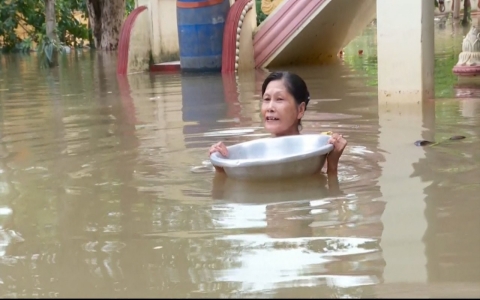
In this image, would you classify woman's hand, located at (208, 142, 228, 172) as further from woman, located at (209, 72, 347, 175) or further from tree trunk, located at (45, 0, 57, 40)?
tree trunk, located at (45, 0, 57, 40)

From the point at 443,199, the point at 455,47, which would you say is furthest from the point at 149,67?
the point at 443,199

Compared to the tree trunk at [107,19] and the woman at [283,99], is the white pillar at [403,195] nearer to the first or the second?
the woman at [283,99]

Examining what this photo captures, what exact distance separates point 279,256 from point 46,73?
11.2 meters

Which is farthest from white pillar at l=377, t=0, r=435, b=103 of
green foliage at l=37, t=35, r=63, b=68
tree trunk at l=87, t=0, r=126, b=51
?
tree trunk at l=87, t=0, r=126, b=51

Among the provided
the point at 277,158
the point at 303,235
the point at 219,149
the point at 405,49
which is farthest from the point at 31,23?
the point at 303,235

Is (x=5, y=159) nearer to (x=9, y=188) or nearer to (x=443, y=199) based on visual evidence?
(x=9, y=188)

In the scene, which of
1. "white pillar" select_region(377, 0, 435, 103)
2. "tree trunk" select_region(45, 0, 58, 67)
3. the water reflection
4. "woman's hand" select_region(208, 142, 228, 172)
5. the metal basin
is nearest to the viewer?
the water reflection

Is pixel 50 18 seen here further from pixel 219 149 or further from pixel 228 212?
pixel 228 212

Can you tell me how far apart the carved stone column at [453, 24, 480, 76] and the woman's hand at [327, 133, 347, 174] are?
5.28 metres

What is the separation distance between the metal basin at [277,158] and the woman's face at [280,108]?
13 centimetres

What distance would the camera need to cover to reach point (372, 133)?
529 centimetres

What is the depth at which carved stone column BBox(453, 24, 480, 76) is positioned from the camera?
28.8 feet

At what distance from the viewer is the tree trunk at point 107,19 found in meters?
20.7

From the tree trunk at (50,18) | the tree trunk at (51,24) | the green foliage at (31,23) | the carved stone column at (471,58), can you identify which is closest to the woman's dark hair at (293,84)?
the carved stone column at (471,58)
